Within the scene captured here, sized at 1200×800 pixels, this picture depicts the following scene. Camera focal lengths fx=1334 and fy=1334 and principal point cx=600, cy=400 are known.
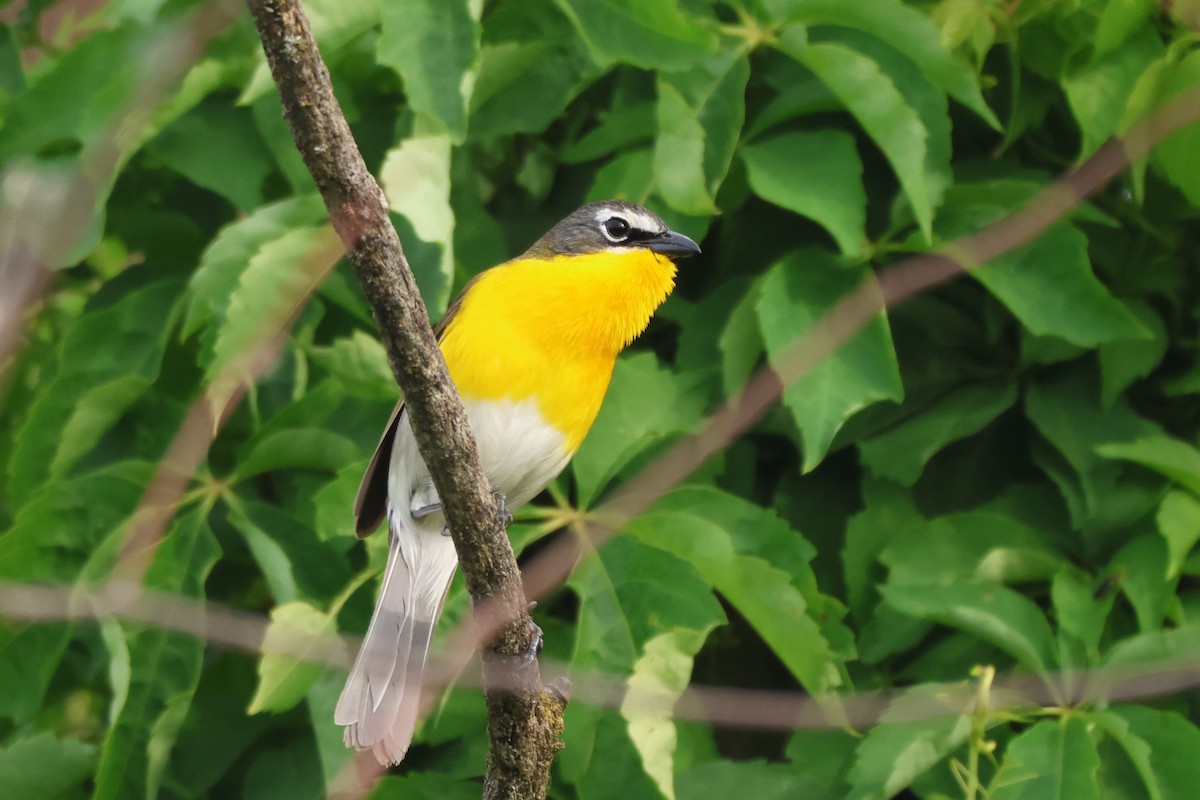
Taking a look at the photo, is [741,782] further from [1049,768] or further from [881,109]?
[881,109]

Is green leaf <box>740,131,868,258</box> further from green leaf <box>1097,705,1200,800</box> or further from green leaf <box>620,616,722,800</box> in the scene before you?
green leaf <box>1097,705,1200,800</box>

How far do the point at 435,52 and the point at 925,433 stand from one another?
1.08 metres

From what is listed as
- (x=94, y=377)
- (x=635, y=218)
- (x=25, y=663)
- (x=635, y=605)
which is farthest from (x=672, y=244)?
(x=25, y=663)

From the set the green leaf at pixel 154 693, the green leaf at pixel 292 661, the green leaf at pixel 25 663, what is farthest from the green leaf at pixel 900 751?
the green leaf at pixel 25 663

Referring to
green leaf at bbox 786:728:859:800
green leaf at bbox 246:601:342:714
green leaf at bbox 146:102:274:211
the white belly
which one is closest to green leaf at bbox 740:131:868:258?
the white belly

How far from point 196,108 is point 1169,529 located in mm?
Result: 1916

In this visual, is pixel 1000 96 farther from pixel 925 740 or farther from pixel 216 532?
pixel 216 532

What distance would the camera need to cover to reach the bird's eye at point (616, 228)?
98.7 inches

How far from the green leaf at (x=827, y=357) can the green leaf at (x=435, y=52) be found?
0.61 metres

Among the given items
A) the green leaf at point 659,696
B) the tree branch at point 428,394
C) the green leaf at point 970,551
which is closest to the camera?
the tree branch at point 428,394

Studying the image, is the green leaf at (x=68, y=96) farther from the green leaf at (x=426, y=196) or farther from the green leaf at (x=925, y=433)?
the green leaf at (x=925, y=433)

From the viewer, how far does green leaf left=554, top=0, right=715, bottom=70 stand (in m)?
2.08

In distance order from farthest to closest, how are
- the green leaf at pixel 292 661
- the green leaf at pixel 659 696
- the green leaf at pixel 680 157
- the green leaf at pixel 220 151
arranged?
the green leaf at pixel 220 151
the green leaf at pixel 680 157
the green leaf at pixel 292 661
the green leaf at pixel 659 696

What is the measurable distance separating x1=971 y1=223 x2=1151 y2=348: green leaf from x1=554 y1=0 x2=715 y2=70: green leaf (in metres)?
0.63
